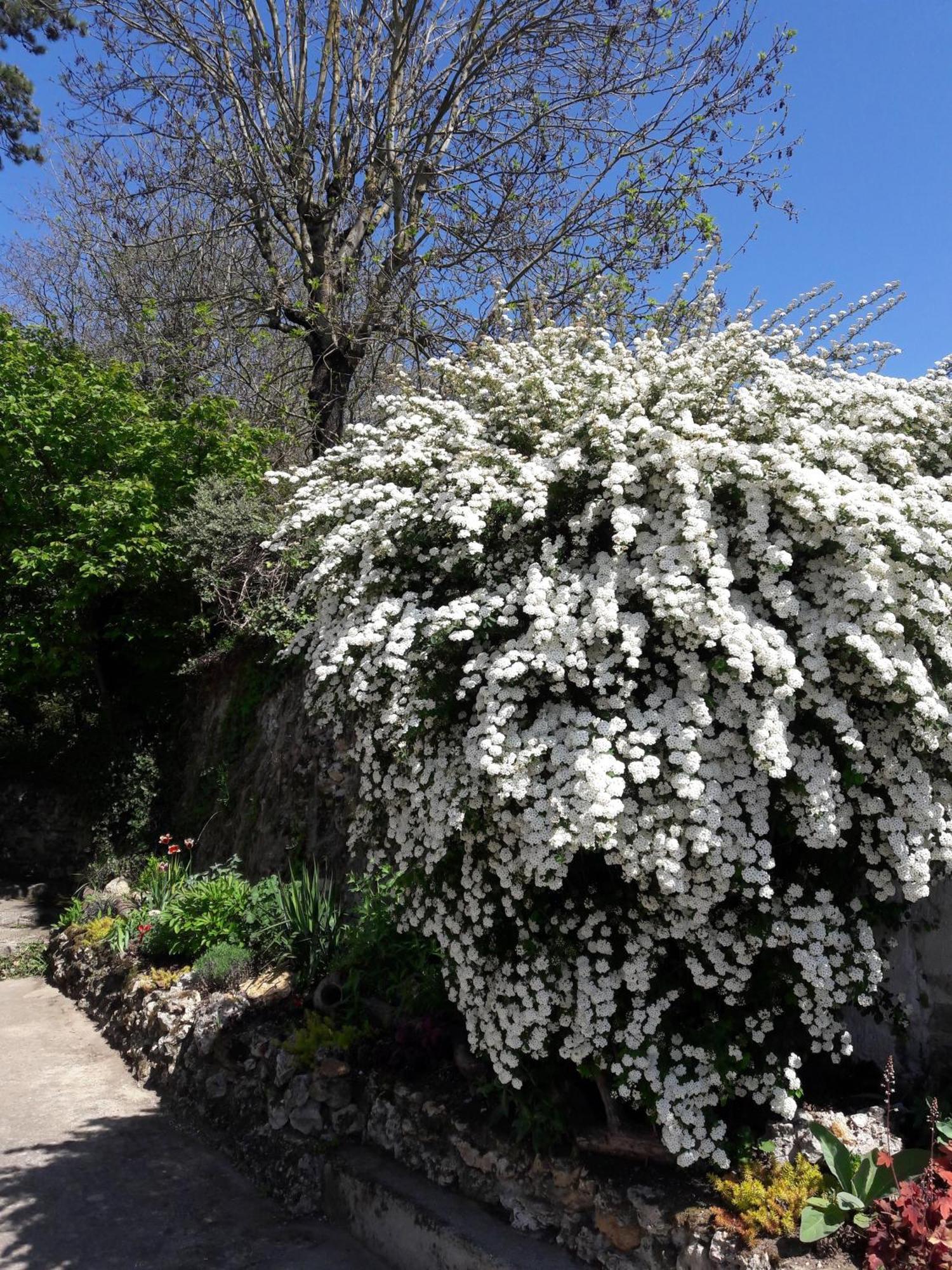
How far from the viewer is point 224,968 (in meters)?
6.08

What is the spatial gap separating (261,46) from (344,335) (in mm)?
3258

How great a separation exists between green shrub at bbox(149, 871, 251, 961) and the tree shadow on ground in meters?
1.63

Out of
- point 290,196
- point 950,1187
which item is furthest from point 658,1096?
point 290,196

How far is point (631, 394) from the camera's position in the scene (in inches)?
147

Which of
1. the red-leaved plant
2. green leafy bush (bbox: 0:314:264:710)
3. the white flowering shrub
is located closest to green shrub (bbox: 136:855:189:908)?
green leafy bush (bbox: 0:314:264:710)

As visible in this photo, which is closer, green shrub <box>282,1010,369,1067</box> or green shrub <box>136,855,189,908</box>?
green shrub <box>282,1010,369,1067</box>

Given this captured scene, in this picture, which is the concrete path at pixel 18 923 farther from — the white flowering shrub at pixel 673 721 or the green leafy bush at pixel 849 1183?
the green leafy bush at pixel 849 1183

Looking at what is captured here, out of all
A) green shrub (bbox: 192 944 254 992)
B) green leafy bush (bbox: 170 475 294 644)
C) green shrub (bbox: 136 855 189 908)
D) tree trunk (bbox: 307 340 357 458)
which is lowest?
green shrub (bbox: 192 944 254 992)

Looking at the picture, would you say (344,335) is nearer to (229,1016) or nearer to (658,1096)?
(229,1016)

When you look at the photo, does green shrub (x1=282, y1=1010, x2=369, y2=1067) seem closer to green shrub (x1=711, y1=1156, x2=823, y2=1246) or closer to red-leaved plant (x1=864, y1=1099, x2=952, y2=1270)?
green shrub (x1=711, y1=1156, x2=823, y2=1246)

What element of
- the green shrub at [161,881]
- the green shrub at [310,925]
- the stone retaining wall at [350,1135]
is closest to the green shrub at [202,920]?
the stone retaining wall at [350,1135]

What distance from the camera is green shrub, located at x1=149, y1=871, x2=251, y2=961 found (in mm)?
6758

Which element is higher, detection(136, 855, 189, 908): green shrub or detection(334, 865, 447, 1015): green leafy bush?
detection(136, 855, 189, 908): green shrub

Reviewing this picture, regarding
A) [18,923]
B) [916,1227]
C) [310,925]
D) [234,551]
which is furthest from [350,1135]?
[18,923]
